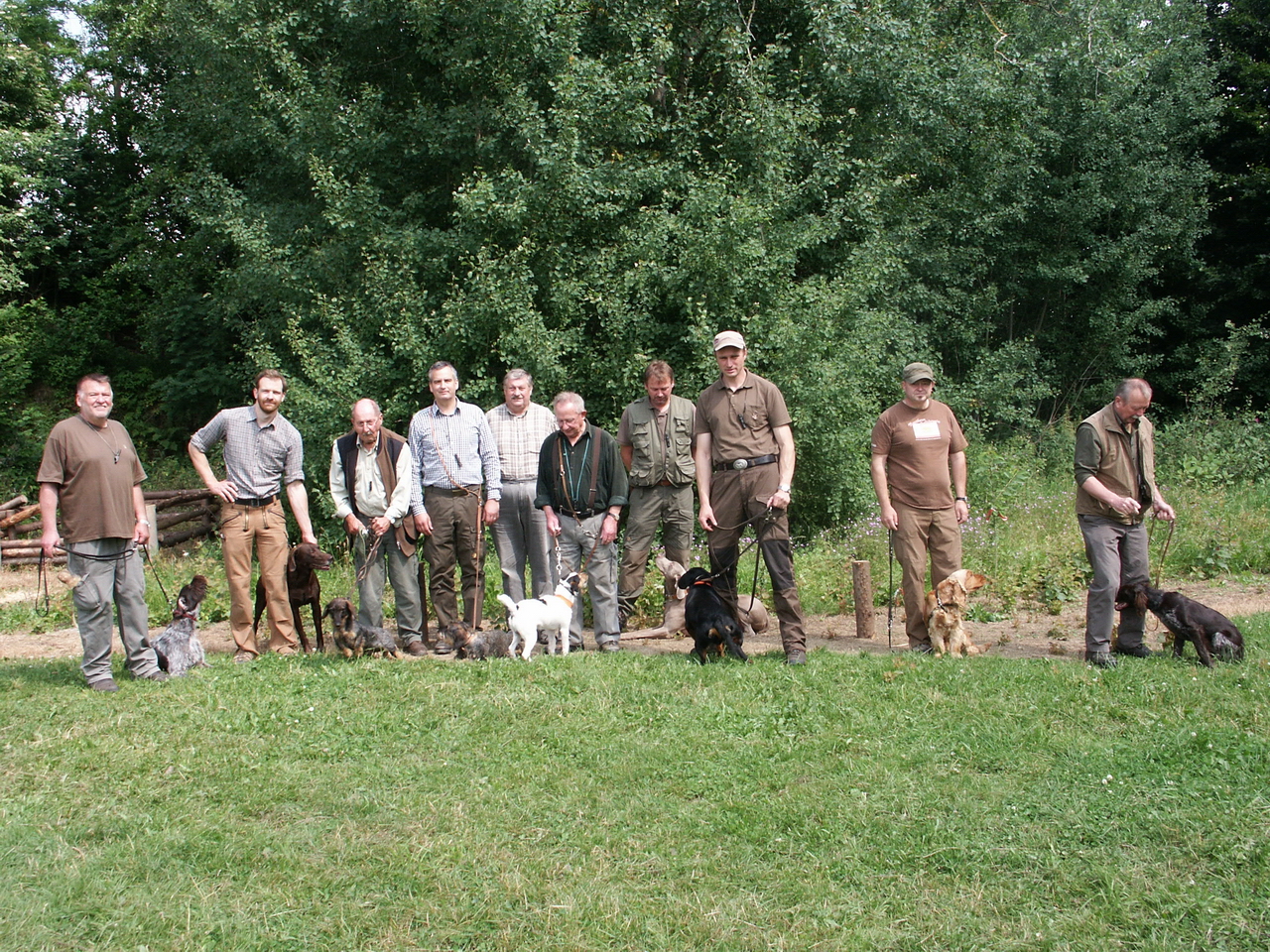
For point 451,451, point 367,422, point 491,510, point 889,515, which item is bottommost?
point 889,515

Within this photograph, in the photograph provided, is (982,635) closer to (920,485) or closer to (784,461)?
(920,485)

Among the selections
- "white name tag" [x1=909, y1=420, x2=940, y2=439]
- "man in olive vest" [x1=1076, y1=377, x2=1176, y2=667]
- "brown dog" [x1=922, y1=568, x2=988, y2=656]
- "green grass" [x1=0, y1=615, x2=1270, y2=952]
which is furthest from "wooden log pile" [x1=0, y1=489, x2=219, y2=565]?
"man in olive vest" [x1=1076, y1=377, x2=1176, y2=667]

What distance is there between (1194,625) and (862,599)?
2.39 meters

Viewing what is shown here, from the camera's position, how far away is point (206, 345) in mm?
18375

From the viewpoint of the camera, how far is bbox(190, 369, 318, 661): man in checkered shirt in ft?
24.0

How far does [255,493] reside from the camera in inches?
288

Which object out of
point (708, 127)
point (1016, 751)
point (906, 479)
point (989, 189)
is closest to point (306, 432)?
point (708, 127)

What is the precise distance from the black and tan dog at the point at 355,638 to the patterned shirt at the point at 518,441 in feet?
5.01

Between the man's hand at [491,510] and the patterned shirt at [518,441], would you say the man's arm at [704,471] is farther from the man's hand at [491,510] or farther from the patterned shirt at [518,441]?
the man's hand at [491,510]

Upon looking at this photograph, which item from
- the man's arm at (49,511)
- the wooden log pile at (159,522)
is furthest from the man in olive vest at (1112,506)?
the wooden log pile at (159,522)

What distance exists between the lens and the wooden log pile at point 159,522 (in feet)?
43.5

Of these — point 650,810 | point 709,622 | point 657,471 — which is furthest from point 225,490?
point 650,810

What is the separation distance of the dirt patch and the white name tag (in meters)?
1.60

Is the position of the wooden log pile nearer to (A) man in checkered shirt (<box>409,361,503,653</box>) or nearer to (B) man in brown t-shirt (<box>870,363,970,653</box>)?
(A) man in checkered shirt (<box>409,361,503,653</box>)
